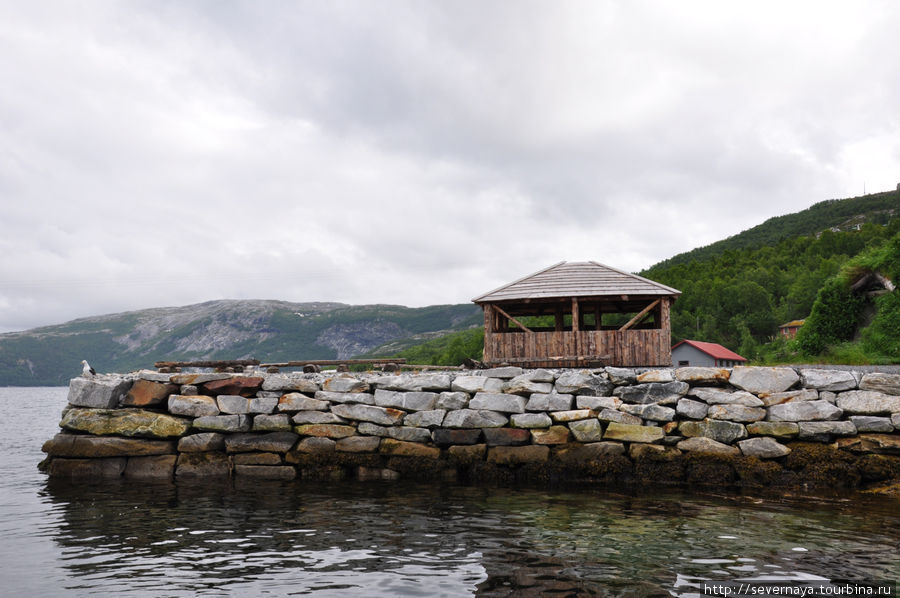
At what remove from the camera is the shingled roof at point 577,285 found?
57.1 feet

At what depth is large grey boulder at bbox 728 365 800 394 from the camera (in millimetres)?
11844

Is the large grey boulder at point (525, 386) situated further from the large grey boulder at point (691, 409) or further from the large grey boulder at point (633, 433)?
the large grey boulder at point (691, 409)

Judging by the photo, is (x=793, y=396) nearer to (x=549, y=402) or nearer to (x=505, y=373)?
(x=549, y=402)

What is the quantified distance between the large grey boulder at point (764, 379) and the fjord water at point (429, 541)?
238cm

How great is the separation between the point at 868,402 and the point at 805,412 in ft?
3.76

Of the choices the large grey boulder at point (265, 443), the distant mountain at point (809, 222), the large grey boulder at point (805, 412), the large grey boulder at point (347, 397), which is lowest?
the large grey boulder at point (265, 443)

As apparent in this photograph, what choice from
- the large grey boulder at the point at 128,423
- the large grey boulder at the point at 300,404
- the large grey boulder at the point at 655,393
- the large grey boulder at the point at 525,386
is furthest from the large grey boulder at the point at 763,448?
the large grey boulder at the point at 128,423

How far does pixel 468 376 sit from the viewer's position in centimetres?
1312

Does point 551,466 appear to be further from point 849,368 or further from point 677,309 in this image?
point 677,309

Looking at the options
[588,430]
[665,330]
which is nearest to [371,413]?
[588,430]

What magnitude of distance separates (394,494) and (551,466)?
338 centimetres

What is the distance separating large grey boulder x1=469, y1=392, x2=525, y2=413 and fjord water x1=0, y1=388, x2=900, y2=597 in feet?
6.07

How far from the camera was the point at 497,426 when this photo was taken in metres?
12.6

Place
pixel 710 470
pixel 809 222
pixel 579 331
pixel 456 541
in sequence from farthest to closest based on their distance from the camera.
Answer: pixel 809 222, pixel 579 331, pixel 710 470, pixel 456 541
